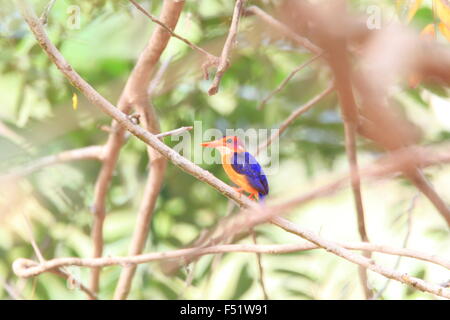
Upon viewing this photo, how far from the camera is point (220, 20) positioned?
7.29ft

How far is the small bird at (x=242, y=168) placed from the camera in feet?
5.19

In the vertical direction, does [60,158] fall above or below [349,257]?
above

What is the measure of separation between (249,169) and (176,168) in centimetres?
94

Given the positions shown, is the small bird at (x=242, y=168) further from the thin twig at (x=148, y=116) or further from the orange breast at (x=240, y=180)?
the thin twig at (x=148, y=116)

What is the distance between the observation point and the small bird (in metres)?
1.58

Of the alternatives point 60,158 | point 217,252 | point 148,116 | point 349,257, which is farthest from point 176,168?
point 349,257

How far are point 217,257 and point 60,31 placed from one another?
→ 0.93 meters

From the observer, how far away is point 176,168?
2488 mm

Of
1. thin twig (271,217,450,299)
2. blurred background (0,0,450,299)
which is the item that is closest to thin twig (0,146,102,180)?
blurred background (0,0,450,299)

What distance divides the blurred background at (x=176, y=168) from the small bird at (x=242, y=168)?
1.91 ft

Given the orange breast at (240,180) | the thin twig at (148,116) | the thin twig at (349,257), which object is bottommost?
the thin twig at (349,257)

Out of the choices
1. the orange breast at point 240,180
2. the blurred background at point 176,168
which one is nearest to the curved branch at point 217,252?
the orange breast at point 240,180

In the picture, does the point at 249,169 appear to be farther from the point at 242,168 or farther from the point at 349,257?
the point at 349,257
